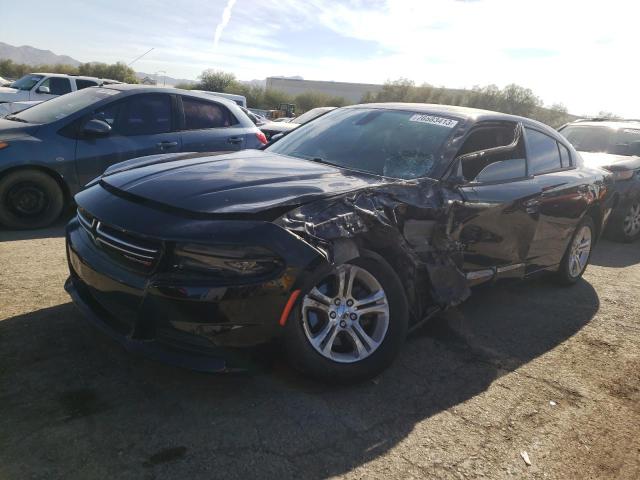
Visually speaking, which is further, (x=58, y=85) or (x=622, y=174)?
(x=58, y=85)

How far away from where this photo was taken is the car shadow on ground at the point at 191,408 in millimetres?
2266

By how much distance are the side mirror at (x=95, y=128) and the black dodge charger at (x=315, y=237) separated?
2719 millimetres

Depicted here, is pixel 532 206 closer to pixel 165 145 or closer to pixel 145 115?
pixel 165 145

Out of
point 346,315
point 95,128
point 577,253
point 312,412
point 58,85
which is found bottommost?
point 312,412

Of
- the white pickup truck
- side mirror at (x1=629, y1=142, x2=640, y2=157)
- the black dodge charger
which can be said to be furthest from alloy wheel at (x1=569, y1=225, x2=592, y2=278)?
A: the white pickup truck

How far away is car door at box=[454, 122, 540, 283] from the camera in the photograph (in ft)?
12.0

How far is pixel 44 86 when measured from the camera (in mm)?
15148

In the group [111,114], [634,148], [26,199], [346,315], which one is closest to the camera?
[346,315]

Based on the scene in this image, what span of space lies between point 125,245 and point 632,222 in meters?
7.81

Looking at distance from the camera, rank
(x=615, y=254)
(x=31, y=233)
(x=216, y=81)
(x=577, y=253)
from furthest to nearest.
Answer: (x=216, y=81), (x=615, y=254), (x=31, y=233), (x=577, y=253)

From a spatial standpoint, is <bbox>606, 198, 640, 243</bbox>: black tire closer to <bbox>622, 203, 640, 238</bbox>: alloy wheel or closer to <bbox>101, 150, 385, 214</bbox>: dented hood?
<bbox>622, 203, 640, 238</bbox>: alloy wheel

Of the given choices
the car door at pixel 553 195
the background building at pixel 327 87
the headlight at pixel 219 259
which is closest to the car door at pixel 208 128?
the car door at pixel 553 195

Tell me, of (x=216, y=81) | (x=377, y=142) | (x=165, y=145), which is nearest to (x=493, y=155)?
(x=377, y=142)

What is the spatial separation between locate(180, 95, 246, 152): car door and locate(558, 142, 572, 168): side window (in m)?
3.93
